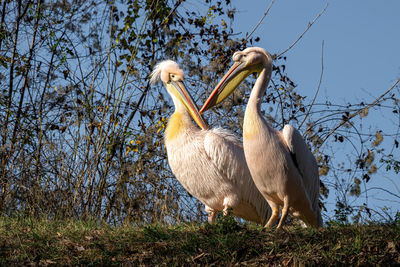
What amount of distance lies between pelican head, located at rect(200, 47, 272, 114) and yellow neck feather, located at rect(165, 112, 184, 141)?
0.68 metres

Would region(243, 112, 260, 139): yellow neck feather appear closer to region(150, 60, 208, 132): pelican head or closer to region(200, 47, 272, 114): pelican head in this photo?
region(200, 47, 272, 114): pelican head

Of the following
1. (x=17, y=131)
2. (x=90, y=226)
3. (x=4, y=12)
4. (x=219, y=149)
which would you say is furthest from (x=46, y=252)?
(x=4, y=12)

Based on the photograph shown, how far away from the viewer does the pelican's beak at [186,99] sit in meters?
7.23

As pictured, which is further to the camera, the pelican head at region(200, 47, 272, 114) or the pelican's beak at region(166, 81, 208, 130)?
the pelican's beak at region(166, 81, 208, 130)

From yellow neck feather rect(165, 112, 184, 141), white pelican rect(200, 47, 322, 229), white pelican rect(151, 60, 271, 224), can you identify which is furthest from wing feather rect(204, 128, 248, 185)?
white pelican rect(200, 47, 322, 229)

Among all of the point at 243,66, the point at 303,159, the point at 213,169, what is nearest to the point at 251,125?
the point at 303,159

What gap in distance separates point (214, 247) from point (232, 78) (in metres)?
2.37

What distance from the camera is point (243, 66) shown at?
6.19 metres

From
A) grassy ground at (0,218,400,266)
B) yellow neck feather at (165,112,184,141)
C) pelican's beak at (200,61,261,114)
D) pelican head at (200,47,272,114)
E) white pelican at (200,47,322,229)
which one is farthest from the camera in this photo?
yellow neck feather at (165,112,184,141)

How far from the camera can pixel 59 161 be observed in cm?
793

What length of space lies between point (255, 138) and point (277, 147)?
231mm

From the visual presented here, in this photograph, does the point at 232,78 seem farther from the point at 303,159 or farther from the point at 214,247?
the point at 214,247

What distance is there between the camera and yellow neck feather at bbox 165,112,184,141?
6953 mm

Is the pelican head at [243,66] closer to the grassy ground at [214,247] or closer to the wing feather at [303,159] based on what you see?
the wing feather at [303,159]
